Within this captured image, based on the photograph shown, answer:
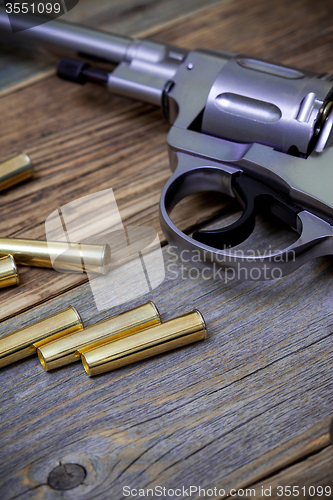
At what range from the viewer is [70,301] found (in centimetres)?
83

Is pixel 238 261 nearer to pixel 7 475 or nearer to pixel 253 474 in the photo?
pixel 253 474

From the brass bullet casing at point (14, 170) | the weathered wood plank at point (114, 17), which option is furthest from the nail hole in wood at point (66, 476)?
the weathered wood plank at point (114, 17)

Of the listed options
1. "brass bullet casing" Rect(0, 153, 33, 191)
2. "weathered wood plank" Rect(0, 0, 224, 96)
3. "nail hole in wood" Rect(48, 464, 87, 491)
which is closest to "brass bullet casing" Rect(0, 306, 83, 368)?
"nail hole in wood" Rect(48, 464, 87, 491)

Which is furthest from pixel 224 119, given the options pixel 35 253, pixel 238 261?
pixel 35 253

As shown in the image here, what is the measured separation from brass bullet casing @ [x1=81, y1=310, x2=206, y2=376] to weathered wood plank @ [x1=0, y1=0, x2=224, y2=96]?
0.81m

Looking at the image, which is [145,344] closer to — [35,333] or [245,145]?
[35,333]

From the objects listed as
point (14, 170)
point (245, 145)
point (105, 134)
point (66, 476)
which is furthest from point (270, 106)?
point (66, 476)

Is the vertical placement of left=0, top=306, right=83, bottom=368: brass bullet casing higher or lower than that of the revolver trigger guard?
lower

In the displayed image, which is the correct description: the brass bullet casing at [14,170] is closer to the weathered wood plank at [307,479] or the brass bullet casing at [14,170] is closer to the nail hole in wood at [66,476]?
the nail hole in wood at [66,476]

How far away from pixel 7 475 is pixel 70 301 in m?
0.29

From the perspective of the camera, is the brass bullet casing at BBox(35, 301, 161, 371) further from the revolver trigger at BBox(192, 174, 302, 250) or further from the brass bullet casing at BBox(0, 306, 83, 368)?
the revolver trigger at BBox(192, 174, 302, 250)

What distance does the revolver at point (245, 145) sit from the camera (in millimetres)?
754

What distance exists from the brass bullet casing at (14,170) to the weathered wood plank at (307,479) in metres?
0.72

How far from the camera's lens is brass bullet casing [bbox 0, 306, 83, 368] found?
2.42 ft
